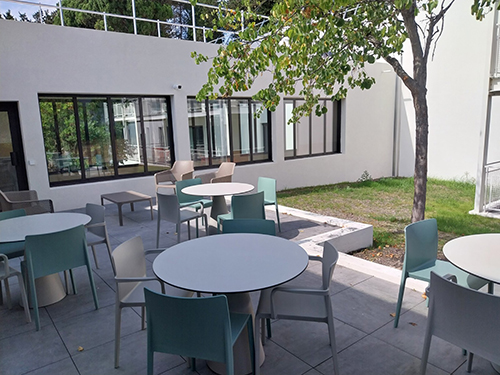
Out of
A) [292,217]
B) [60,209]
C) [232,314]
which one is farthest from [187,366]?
[60,209]

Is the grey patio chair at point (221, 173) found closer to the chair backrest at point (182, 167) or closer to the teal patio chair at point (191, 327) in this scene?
the chair backrest at point (182, 167)

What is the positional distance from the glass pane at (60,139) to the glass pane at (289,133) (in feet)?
18.8

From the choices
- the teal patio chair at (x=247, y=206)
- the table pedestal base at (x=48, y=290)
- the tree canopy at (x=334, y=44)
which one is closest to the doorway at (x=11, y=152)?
the tree canopy at (x=334, y=44)

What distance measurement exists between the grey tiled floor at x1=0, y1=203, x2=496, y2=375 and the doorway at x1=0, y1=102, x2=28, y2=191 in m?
3.96

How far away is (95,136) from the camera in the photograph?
24.8 ft

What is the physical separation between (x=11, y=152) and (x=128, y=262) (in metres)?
5.66

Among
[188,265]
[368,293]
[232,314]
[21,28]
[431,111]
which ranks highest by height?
[21,28]

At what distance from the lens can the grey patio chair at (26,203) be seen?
4.90m

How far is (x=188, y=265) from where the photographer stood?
7.25 feet

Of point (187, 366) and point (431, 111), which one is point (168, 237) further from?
point (431, 111)

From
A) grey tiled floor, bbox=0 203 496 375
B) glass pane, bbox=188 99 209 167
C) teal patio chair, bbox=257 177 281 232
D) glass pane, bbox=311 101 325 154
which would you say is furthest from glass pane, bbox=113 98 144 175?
glass pane, bbox=311 101 325 154

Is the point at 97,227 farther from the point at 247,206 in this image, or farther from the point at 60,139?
the point at 60,139

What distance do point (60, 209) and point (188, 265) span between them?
584 centimetres

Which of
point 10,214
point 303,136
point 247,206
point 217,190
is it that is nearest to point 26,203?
point 10,214
